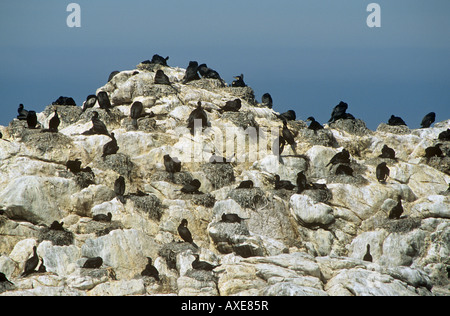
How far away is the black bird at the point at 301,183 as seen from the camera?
41909 mm

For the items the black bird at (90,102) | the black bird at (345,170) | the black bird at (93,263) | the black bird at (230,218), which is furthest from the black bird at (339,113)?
the black bird at (93,263)

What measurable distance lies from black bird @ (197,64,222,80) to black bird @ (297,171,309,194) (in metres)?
11.4

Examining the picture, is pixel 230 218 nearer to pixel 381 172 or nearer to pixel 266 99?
pixel 381 172

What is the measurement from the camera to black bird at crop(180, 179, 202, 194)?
41375 millimetres

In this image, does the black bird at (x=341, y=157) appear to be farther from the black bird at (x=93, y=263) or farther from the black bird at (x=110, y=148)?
the black bird at (x=93, y=263)

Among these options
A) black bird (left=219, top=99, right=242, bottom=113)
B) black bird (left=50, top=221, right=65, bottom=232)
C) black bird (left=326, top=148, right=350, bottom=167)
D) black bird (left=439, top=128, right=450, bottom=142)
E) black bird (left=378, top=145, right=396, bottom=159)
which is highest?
black bird (left=219, top=99, right=242, bottom=113)

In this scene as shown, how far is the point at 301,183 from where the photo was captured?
42.0 meters

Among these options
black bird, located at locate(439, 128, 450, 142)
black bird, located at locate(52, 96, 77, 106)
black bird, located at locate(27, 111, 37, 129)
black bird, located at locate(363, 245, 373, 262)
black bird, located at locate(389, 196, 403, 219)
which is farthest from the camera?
black bird, located at locate(52, 96, 77, 106)

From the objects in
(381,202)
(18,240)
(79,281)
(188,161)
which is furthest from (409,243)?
(18,240)

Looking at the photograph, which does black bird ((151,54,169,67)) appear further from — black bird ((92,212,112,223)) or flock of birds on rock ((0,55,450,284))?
black bird ((92,212,112,223))

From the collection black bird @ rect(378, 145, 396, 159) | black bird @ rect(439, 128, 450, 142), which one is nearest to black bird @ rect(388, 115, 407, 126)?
black bird @ rect(439, 128, 450, 142)

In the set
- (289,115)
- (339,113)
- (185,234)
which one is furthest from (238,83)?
(185,234)

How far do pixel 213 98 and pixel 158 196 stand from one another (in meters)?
8.80

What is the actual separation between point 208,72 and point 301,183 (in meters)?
12.5
